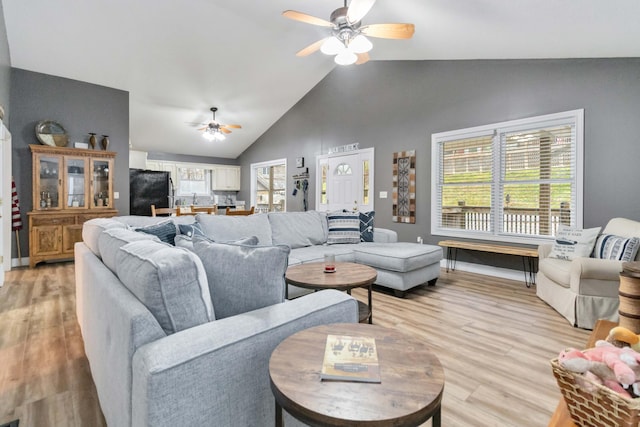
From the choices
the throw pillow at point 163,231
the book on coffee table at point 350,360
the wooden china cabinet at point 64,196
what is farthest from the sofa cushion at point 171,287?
the wooden china cabinet at point 64,196

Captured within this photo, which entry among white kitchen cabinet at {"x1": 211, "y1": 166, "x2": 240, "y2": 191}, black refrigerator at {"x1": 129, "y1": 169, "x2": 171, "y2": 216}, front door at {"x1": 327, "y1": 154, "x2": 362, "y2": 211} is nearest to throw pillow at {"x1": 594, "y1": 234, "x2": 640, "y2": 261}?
front door at {"x1": 327, "y1": 154, "x2": 362, "y2": 211}

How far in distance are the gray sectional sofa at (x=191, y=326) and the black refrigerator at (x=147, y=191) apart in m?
5.45

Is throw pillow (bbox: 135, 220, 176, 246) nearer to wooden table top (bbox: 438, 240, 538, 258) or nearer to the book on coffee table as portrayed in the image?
the book on coffee table

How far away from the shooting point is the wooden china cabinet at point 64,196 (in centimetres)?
466

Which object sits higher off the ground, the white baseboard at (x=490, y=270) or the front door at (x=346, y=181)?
the front door at (x=346, y=181)

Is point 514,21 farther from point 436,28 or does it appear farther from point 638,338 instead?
point 638,338

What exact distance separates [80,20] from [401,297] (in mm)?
5115

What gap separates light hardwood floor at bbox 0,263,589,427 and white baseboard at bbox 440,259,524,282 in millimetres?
349

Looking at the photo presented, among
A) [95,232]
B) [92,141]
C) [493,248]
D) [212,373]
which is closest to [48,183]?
[92,141]

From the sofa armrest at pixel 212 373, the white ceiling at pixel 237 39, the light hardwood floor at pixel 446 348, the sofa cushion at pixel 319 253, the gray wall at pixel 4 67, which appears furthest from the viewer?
the gray wall at pixel 4 67

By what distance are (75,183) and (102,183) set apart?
36 centimetres

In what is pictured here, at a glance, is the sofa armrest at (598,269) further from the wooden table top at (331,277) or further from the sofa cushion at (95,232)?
the sofa cushion at (95,232)

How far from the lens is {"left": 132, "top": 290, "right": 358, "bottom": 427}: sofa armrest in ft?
2.83

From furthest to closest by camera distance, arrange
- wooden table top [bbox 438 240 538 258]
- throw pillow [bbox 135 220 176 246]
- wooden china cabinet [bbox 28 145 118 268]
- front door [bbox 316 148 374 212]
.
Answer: front door [bbox 316 148 374 212] → wooden china cabinet [bbox 28 145 118 268] → wooden table top [bbox 438 240 538 258] → throw pillow [bbox 135 220 176 246]
